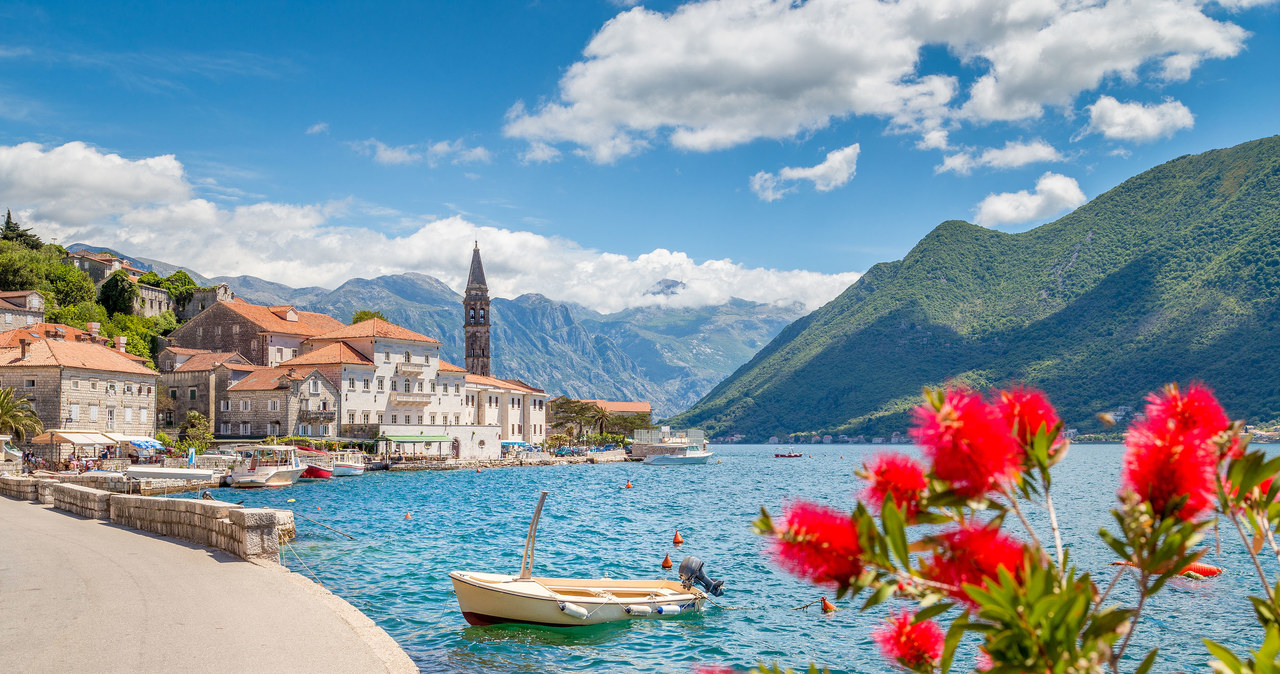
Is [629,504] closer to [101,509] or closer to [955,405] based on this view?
[101,509]

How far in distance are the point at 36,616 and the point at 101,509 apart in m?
13.5

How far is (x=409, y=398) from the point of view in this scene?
89.6 metres

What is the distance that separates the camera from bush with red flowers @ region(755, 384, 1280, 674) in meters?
2.70

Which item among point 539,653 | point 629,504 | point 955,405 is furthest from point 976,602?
point 629,504

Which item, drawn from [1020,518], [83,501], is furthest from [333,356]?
[1020,518]

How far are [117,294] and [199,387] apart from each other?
2349 cm

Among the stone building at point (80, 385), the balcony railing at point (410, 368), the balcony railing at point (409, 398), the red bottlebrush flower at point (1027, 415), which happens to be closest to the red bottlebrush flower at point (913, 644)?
the red bottlebrush flower at point (1027, 415)

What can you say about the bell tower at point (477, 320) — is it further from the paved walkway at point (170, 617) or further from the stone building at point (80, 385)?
the paved walkway at point (170, 617)

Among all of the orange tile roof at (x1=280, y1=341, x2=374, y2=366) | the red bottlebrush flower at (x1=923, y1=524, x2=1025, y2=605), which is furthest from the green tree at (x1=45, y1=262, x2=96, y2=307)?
the red bottlebrush flower at (x1=923, y1=524, x2=1025, y2=605)

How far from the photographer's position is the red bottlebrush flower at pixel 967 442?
2738mm

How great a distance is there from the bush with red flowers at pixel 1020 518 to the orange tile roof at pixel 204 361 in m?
89.0

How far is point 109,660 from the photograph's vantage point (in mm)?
9859

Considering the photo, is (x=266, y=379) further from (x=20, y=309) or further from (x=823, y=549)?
(x=823, y=549)

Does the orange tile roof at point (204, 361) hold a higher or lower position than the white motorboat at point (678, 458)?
higher
